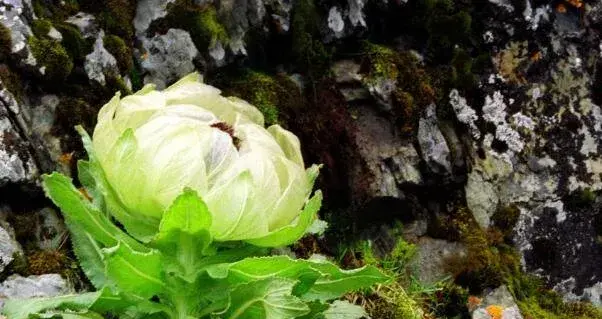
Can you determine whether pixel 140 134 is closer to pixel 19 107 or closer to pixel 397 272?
pixel 19 107

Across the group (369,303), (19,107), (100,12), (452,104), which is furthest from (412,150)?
A: (19,107)

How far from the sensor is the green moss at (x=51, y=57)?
10.8 feet

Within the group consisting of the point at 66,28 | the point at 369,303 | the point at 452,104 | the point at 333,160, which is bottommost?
the point at 369,303

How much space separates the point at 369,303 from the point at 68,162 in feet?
5.82

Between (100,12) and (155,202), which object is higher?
(100,12)

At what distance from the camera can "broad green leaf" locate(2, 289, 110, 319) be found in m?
2.37

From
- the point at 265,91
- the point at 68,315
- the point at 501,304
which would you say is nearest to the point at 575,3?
the point at 501,304

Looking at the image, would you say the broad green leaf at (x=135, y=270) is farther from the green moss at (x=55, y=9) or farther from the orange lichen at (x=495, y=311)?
the orange lichen at (x=495, y=311)

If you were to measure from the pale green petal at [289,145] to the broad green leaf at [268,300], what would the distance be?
451mm

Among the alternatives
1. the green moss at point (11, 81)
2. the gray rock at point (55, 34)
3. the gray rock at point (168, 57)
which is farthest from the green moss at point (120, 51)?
the green moss at point (11, 81)

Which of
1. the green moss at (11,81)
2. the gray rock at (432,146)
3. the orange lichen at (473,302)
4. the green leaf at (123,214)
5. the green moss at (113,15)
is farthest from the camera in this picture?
the gray rock at (432,146)

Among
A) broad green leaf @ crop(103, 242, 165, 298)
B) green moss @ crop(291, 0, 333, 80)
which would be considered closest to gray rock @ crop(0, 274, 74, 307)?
broad green leaf @ crop(103, 242, 165, 298)

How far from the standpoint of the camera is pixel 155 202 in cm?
233

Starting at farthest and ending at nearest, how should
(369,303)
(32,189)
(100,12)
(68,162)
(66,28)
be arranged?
(369,303) → (100,12) → (66,28) → (68,162) → (32,189)
